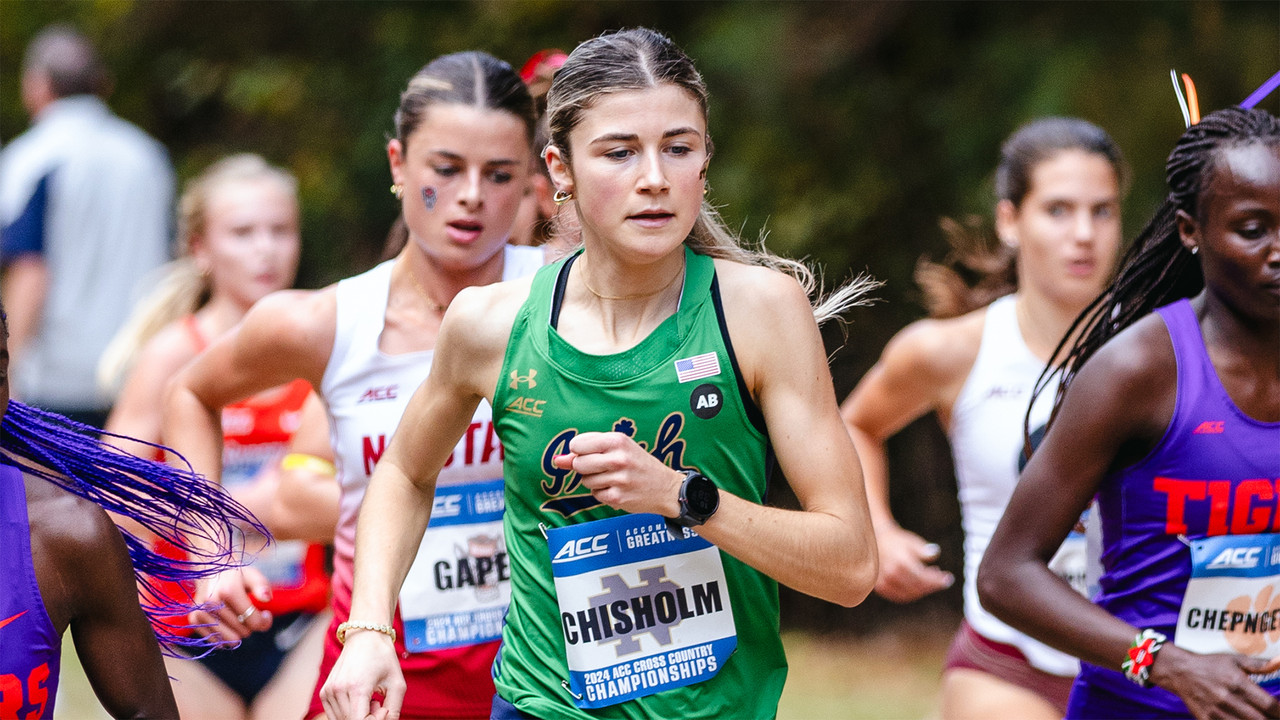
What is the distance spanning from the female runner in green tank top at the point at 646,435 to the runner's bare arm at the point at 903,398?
1662 mm

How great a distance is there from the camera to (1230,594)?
9.66 feet

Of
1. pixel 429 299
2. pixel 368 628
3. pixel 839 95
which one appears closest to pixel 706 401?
pixel 368 628

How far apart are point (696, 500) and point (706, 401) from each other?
24 centimetres

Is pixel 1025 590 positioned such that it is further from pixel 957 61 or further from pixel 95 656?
pixel 957 61

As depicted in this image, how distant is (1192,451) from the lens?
2912mm

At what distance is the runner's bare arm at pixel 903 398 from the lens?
4.43 metres

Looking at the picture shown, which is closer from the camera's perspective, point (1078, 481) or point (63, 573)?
point (63, 573)

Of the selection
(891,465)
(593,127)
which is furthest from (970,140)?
(593,127)

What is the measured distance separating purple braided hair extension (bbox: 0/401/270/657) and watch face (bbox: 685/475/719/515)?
2.95 ft

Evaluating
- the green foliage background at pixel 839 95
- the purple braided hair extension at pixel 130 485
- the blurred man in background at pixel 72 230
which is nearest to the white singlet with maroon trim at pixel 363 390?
the purple braided hair extension at pixel 130 485

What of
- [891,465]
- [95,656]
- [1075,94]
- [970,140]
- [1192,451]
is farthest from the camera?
[891,465]

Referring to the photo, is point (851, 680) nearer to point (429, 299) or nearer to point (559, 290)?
point (429, 299)

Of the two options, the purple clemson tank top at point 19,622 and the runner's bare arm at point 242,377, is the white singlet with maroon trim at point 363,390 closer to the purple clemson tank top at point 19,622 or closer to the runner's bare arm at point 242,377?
the runner's bare arm at point 242,377

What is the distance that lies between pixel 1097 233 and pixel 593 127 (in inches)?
98.1
